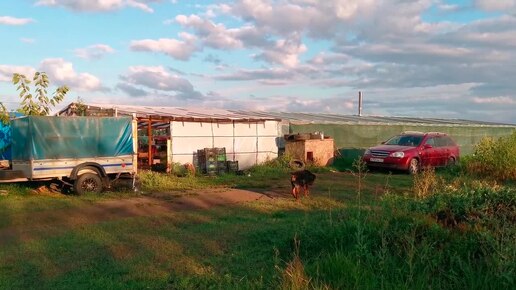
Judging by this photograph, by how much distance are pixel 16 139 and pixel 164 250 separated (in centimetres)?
860

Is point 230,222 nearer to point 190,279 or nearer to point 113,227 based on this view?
point 113,227

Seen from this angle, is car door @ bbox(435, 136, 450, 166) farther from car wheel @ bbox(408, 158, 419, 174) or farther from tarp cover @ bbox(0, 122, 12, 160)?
tarp cover @ bbox(0, 122, 12, 160)

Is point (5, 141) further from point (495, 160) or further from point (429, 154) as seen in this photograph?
point (495, 160)

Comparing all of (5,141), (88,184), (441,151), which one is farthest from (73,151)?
(441,151)

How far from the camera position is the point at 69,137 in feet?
48.1

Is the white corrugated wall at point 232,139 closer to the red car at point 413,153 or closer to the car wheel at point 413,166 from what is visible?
the red car at point 413,153

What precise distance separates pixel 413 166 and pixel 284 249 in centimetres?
1469

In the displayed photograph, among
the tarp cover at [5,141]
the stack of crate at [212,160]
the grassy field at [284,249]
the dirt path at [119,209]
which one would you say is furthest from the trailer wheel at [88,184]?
the stack of crate at [212,160]

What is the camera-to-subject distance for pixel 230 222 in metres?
10.2

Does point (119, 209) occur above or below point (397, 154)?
below

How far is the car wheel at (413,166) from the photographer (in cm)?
2092

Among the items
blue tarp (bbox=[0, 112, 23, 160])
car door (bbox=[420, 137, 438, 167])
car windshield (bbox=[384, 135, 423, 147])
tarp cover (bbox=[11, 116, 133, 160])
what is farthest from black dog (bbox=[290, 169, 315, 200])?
car windshield (bbox=[384, 135, 423, 147])

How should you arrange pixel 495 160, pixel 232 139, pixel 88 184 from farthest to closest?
pixel 232 139
pixel 495 160
pixel 88 184

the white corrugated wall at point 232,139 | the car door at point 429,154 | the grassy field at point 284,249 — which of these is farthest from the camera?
the car door at point 429,154
